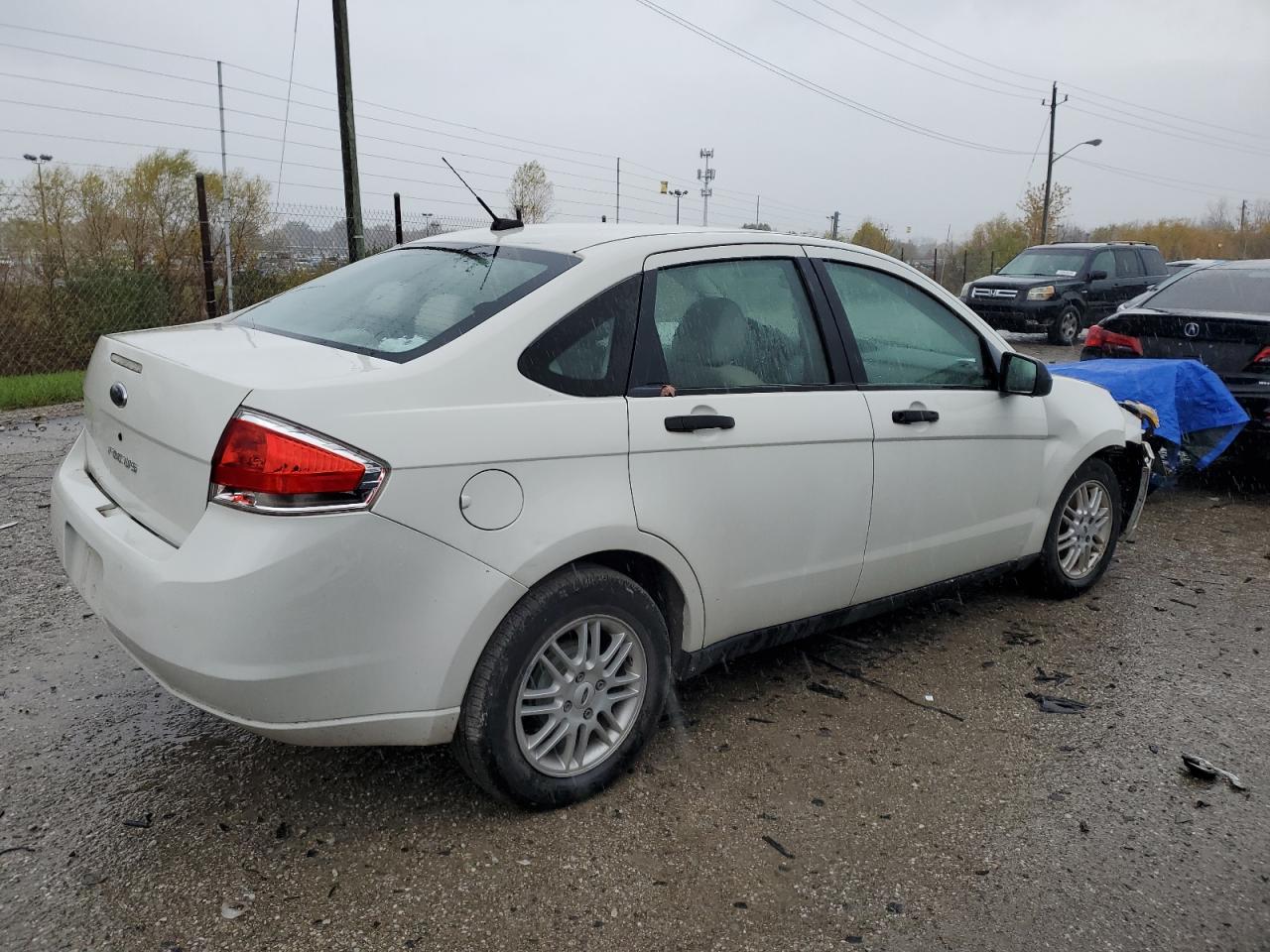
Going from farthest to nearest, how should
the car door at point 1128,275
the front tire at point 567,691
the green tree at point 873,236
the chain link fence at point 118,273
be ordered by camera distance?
the green tree at point 873,236 < the car door at point 1128,275 < the chain link fence at point 118,273 < the front tire at point 567,691

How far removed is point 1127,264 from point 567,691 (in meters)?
20.7

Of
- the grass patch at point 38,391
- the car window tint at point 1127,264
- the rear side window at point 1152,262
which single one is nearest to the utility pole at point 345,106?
the grass patch at point 38,391

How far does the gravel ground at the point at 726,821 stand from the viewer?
2.53 m

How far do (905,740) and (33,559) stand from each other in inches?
168

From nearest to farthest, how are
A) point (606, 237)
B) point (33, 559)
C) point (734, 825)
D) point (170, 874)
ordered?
point (170, 874) < point (734, 825) < point (606, 237) < point (33, 559)

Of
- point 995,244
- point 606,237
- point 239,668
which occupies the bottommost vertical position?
point 239,668

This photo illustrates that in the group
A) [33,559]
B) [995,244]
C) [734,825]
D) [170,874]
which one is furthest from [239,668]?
[995,244]

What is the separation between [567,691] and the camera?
2939 millimetres

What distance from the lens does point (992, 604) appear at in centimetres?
486

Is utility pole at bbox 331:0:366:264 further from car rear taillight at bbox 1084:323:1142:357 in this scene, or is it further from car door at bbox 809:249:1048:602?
car door at bbox 809:249:1048:602

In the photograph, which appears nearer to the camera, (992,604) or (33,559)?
(992,604)

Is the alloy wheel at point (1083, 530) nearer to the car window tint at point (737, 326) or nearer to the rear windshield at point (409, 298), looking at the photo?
the car window tint at point (737, 326)

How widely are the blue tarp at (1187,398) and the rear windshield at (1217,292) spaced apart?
3.23 feet

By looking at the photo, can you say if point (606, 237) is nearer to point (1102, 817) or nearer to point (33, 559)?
point (1102, 817)
